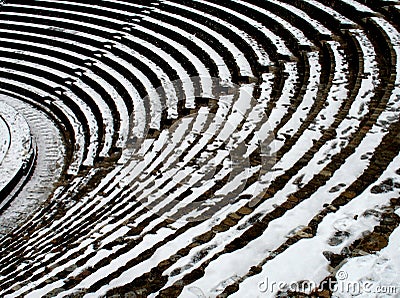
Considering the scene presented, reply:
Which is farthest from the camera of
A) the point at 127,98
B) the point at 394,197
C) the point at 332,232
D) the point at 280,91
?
the point at 127,98

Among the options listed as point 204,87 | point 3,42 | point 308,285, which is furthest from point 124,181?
point 3,42

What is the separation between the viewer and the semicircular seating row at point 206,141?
3.09m

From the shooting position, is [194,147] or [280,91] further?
[280,91]

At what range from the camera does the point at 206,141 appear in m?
5.07

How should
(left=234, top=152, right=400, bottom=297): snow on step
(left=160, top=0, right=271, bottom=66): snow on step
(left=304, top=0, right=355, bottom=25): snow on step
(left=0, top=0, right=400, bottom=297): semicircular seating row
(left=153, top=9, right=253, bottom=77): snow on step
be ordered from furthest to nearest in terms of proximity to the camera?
(left=304, top=0, right=355, bottom=25): snow on step, (left=160, top=0, right=271, bottom=66): snow on step, (left=153, top=9, right=253, bottom=77): snow on step, (left=0, top=0, right=400, bottom=297): semicircular seating row, (left=234, top=152, right=400, bottom=297): snow on step

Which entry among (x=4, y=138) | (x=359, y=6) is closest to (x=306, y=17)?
(x=359, y=6)

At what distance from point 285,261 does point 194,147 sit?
2.37m

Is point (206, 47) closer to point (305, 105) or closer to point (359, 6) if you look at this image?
point (359, 6)

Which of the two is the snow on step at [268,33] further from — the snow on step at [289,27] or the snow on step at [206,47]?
the snow on step at [206,47]

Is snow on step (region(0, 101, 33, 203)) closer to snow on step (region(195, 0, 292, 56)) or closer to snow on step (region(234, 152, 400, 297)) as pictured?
snow on step (region(195, 0, 292, 56))

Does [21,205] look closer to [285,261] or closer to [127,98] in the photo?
[127,98]

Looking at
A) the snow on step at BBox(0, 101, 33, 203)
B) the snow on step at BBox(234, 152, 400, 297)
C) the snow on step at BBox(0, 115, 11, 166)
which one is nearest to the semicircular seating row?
the snow on step at BBox(234, 152, 400, 297)

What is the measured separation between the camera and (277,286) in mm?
2615

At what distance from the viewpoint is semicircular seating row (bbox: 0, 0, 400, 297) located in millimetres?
3094
